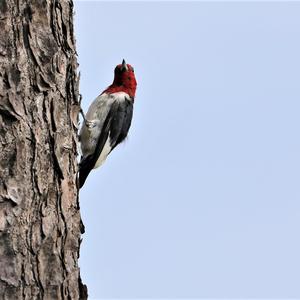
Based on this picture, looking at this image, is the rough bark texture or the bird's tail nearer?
the rough bark texture

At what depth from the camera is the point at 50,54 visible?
3.42 metres

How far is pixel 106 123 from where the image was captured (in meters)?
6.57

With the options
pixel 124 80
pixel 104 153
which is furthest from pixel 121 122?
pixel 124 80

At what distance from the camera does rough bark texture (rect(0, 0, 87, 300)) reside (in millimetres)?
3057

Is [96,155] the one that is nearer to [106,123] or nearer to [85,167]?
[85,167]

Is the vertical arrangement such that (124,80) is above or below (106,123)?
above

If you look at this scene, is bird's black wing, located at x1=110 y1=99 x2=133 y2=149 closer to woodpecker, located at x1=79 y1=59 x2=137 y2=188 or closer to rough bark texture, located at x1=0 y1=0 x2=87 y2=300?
woodpecker, located at x1=79 y1=59 x2=137 y2=188

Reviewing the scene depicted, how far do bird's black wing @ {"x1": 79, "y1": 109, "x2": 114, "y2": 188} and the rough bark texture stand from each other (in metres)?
2.52

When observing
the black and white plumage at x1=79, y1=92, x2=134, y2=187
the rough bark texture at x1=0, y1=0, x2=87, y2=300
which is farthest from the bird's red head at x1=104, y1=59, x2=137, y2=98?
the rough bark texture at x1=0, y1=0, x2=87, y2=300

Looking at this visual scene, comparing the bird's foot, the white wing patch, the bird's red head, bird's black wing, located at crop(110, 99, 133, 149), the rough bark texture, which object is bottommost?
the rough bark texture

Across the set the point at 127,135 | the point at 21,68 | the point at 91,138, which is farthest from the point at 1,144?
the point at 127,135

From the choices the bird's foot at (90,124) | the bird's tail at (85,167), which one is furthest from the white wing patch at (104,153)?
the bird's foot at (90,124)

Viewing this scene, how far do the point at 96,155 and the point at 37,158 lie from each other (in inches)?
121

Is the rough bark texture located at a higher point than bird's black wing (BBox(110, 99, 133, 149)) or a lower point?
lower
